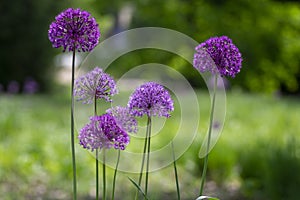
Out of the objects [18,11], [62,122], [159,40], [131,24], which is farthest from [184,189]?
[131,24]

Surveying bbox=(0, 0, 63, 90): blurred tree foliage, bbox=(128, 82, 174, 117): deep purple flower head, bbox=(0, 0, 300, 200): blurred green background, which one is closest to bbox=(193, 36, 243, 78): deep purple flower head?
bbox=(128, 82, 174, 117): deep purple flower head

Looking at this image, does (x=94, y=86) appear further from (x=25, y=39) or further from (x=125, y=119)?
(x=25, y=39)

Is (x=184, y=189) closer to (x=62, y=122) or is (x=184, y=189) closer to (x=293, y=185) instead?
(x=293, y=185)

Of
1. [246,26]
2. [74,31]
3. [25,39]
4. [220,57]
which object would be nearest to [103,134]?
[74,31]

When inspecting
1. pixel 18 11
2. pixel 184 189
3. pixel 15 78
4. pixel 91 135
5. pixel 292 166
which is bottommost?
pixel 184 189

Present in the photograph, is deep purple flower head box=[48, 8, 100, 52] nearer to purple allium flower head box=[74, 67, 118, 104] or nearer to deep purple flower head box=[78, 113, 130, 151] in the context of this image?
purple allium flower head box=[74, 67, 118, 104]

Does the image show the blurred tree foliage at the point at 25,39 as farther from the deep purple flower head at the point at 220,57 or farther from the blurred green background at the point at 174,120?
the deep purple flower head at the point at 220,57

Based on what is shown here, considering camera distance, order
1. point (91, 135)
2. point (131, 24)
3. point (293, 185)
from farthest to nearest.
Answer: point (131, 24) → point (293, 185) → point (91, 135)
